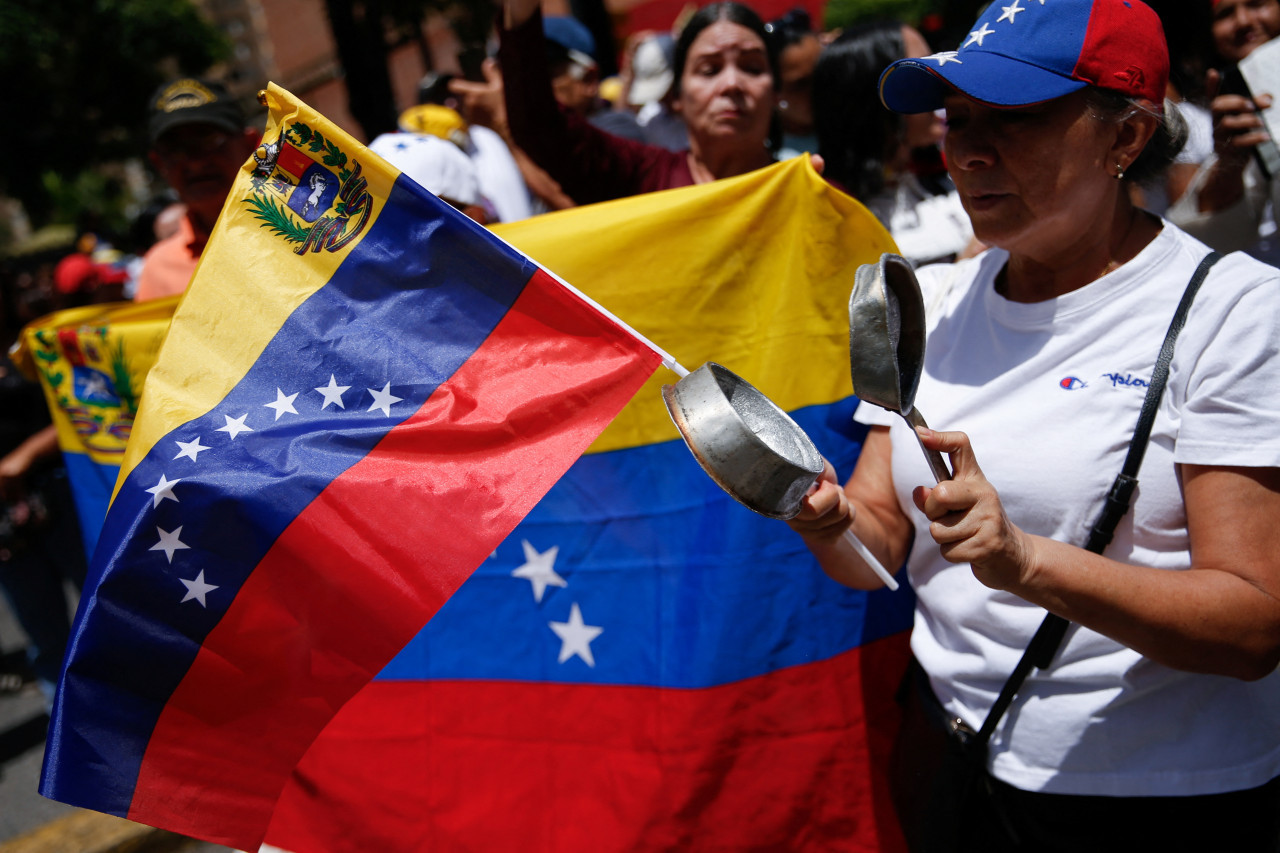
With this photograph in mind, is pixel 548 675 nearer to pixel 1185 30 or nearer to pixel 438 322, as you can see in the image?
pixel 438 322

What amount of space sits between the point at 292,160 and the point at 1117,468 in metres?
1.70

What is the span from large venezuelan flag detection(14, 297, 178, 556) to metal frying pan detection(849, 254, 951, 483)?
247cm

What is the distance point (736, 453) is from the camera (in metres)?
1.25

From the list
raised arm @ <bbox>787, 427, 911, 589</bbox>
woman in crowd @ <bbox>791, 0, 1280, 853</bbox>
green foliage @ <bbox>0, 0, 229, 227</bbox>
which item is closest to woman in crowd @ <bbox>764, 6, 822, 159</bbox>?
woman in crowd @ <bbox>791, 0, 1280, 853</bbox>

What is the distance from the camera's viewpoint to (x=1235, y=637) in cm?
132

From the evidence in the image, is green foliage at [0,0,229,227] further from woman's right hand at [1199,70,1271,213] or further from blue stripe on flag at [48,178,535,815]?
woman's right hand at [1199,70,1271,213]

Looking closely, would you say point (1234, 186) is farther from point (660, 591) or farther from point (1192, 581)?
point (660, 591)

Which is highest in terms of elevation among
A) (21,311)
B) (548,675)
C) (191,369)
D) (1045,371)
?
(191,369)

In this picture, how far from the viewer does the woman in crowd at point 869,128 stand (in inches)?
112

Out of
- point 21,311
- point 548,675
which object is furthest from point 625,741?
point 21,311

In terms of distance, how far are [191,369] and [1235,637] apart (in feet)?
6.36

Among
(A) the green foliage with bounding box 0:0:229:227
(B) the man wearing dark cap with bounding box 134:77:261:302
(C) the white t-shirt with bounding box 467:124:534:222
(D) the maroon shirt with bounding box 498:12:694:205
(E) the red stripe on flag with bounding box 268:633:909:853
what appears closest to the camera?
(E) the red stripe on flag with bounding box 268:633:909:853

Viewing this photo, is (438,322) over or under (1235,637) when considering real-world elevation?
over

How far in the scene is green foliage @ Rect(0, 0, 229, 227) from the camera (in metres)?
27.7
